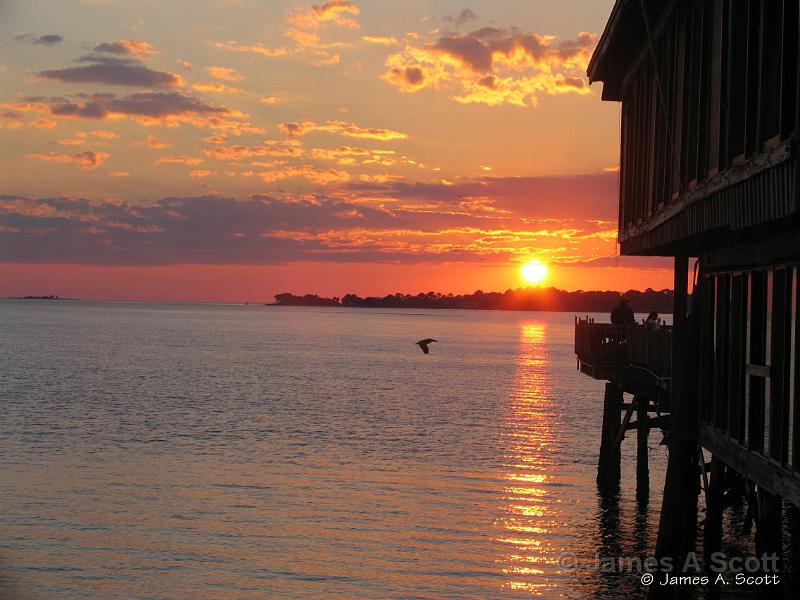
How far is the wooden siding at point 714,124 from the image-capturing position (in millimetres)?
9992

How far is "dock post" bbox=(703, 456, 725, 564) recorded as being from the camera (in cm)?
1582

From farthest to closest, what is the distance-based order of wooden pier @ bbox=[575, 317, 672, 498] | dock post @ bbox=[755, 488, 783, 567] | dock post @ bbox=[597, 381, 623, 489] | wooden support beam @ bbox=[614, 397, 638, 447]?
dock post @ bbox=[597, 381, 623, 489], wooden support beam @ bbox=[614, 397, 638, 447], wooden pier @ bbox=[575, 317, 672, 498], dock post @ bbox=[755, 488, 783, 567]

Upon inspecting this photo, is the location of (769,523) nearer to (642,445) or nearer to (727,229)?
(727,229)

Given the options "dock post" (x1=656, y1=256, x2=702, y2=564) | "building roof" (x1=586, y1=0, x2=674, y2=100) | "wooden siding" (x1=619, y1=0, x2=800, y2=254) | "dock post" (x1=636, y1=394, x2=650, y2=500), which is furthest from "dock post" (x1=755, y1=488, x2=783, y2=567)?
"dock post" (x1=636, y1=394, x2=650, y2=500)

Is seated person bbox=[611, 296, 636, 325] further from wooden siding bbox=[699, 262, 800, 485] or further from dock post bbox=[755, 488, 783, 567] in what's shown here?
dock post bbox=[755, 488, 783, 567]

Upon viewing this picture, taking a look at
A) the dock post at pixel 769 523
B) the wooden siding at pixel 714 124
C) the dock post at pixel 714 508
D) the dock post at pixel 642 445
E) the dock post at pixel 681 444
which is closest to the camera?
the wooden siding at pixel 714 124

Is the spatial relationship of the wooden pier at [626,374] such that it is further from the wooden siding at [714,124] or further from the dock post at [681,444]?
the dock post at [681,444]

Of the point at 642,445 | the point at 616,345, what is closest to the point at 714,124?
the point at 616,345

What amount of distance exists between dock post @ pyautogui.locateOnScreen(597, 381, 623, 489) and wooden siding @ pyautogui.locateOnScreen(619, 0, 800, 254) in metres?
6.85

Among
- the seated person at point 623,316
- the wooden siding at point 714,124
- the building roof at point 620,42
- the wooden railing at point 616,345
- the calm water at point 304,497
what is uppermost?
the building roof at point 620,42

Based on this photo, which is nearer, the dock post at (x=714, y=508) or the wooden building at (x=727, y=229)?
the wooden building at (x=727, y=229)

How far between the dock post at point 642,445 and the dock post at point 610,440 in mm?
737

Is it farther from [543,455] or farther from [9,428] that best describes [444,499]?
[9,428]

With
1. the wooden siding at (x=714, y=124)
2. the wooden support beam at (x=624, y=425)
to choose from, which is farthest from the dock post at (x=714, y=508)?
the wooden support beam at (x=624, y=425)
